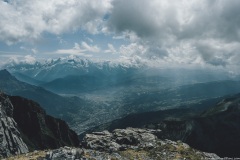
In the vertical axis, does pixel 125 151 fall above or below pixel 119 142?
above

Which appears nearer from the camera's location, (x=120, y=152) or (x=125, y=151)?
(x=120, y=152)

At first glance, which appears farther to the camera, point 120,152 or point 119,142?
point 119,142

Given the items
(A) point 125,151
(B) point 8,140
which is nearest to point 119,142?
(A) point 125,151

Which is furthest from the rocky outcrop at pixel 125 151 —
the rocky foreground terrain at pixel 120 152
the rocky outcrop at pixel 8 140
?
the rocky outcrop at pixel 8 140

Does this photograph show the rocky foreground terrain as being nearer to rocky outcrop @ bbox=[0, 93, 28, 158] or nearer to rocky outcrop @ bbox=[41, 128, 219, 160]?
rocky outcrop @ bbox=[41, 128, 219, 160]

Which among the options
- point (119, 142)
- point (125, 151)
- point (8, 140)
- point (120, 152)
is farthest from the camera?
point (8, 140)

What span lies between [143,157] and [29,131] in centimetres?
15057

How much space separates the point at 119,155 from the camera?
209 ft

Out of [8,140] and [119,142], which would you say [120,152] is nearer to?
[119,142]

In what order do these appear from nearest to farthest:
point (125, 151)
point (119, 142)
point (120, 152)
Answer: point (120, 152), point (125, 151), point (119, 142)

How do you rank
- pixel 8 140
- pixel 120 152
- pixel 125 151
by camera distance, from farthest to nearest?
1. pixel 8 140
2. pixel 125 151
3. pixel 120 152

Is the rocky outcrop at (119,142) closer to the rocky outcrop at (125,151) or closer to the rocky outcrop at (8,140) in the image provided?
the rocky outcrop at (125,151)

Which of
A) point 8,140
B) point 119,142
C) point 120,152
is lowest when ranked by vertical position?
point 8,140

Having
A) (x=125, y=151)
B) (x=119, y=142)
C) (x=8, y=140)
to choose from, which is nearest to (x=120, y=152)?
(x=125, y=151)
